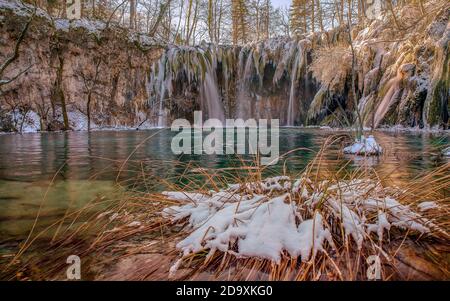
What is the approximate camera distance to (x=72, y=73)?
18.6 metres

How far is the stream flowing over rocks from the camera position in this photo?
A: 526 inches

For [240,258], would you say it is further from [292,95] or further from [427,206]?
[292,95]

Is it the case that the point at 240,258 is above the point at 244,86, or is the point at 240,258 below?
below

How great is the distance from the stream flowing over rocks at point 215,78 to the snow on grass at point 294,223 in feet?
36.9

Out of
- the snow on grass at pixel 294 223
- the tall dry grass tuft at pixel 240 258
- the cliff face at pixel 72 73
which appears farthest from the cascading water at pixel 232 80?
the snow on grass at pixel 294 223

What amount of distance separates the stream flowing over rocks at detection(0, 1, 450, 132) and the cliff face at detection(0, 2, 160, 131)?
58mm

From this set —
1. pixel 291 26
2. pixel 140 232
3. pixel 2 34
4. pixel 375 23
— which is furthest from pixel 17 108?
pixel 291 26

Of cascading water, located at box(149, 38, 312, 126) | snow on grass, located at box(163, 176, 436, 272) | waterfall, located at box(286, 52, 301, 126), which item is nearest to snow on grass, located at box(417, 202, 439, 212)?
snow on grass, located at box(163, 176, 436, 272)

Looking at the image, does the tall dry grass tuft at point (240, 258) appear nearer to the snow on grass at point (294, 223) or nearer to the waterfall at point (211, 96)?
the snow on grass at point (294, 223)

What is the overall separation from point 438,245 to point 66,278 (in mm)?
1825

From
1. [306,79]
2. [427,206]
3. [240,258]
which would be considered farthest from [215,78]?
[240,258]

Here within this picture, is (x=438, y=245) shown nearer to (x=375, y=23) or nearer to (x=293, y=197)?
(x=293, y=197)

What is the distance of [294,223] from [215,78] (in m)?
21.9
